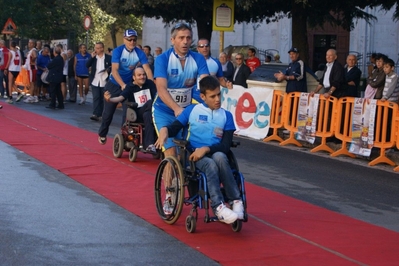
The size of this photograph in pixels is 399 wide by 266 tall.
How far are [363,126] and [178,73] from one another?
6362 millimetres

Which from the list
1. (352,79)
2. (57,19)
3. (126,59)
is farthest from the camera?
(57,19)

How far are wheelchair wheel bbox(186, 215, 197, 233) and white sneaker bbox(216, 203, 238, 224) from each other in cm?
40

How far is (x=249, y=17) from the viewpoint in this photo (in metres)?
26.5

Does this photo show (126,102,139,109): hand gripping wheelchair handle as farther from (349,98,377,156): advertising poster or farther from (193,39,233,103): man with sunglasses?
(349,98,377,156): advertising poster

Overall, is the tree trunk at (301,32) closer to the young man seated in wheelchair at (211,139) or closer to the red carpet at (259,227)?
the red carpet at (259,227)

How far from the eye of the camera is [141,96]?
492 inches

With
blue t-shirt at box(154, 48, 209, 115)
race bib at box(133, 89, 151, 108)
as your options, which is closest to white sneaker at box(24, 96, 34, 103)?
race bib at box(133, 89, 151, 108)

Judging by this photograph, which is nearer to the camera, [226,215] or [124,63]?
[226,215]

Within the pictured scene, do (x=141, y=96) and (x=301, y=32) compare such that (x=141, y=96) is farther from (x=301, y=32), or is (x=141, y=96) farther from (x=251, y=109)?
(x=301, y=32)

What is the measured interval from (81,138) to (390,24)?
24.8 meters

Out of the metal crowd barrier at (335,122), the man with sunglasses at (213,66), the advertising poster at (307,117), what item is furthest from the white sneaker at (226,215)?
the advertising poster at (307,117)

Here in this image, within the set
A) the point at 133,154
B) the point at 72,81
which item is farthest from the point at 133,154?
the point at 72,81

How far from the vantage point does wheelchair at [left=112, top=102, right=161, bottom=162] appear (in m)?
12.4

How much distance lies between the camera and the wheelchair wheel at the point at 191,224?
7.65 m
